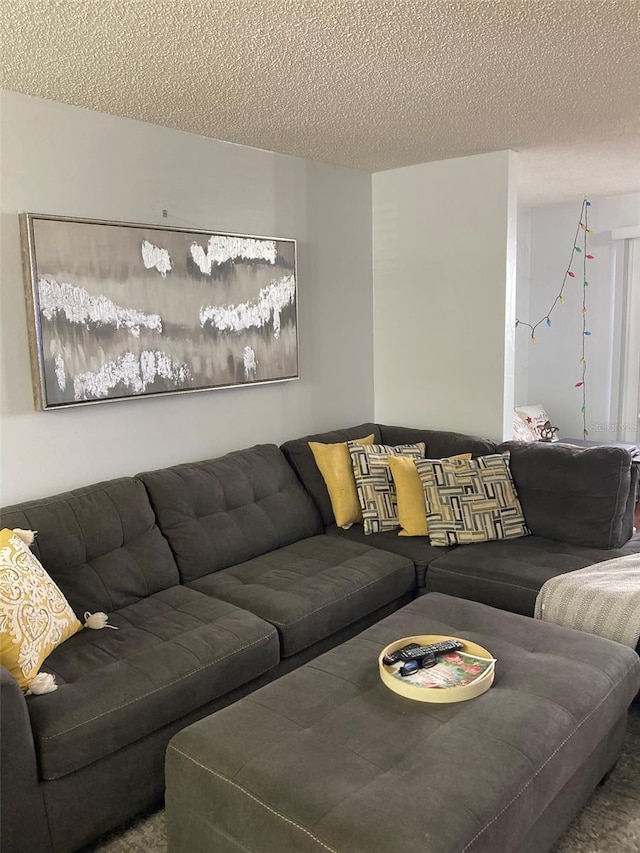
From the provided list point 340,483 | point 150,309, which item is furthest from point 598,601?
point 150,309

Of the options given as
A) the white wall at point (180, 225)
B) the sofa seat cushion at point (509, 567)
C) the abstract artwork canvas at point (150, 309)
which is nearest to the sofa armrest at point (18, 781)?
the white wall at point (180, 225)

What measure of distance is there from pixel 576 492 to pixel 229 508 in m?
1.54

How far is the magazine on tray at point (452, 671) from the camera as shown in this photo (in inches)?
73.7

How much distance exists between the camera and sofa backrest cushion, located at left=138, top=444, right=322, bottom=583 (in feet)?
9.09

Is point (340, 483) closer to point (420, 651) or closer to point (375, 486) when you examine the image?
point (375, 486)

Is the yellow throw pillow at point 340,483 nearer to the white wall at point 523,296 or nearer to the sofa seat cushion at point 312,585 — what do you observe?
the sofa seat cushion at point 312,585

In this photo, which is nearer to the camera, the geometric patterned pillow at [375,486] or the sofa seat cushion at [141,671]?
the sofa seat cushion at [141,671]

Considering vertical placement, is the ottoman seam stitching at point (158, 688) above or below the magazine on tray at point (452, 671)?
below

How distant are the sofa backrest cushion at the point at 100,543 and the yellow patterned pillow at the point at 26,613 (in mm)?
144

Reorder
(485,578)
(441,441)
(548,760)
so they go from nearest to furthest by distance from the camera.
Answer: (548,760) → (485,578) → (441,441)

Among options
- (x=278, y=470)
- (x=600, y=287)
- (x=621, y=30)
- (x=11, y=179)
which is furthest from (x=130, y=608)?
(x=600, y=287)

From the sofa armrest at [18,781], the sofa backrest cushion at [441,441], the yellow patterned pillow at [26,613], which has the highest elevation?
the sofa backrest cushion at [441,441]

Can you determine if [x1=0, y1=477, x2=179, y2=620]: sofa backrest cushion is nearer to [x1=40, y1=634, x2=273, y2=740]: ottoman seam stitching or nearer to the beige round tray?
[x1=40, y1=634, x2=273, y2=740]: ottoman seam stitching

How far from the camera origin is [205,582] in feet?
8.89
